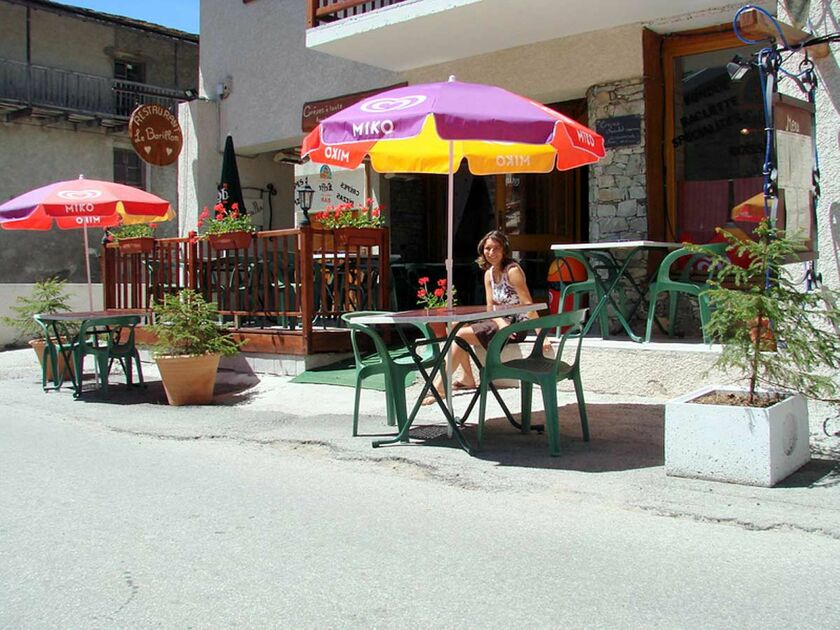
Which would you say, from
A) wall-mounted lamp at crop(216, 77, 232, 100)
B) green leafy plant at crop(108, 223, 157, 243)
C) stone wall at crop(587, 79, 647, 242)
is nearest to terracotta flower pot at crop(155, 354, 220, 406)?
green leafy plant at crop(108, 223, 157, 243)

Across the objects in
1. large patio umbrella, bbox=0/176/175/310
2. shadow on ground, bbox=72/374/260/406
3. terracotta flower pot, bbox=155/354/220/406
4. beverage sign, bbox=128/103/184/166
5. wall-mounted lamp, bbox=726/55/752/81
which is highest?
beverage sign, bbox=128/103/184/166

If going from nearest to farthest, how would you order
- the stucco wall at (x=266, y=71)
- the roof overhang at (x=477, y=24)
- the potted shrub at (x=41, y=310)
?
1. the roof overhang at (x=477, y=24)
2. the potted shrub at (x=41, y=310)
3. the stucco wall at (x=266, y=71)

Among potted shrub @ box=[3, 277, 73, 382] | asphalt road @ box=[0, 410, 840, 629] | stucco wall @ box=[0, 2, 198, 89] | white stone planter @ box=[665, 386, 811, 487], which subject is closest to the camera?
asphalt road @ box=[0, 410, 840, 629]

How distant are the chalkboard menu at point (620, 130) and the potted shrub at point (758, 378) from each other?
4.29m

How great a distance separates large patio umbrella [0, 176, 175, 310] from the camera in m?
9.34

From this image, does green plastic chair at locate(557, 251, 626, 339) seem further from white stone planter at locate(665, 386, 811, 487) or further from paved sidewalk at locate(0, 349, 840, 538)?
white stone planter at locate(665, 386, 811, 487)

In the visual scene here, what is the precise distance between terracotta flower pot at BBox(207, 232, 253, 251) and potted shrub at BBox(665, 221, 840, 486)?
602cm

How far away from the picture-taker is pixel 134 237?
11383 mm

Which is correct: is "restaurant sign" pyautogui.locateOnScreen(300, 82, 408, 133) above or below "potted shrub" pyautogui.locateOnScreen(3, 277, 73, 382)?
above

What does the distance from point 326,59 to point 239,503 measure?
29.9ft

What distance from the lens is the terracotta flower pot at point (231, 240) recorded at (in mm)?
9695

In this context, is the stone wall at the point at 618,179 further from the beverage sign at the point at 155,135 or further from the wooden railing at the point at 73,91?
the wooden railing at the point at 73,91

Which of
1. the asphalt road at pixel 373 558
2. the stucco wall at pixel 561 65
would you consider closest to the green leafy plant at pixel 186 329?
the asphalt road at pixel 373 558

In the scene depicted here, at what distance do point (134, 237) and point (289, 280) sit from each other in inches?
117
